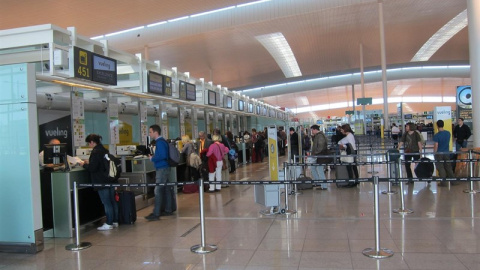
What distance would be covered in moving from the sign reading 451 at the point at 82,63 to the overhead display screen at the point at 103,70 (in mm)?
100

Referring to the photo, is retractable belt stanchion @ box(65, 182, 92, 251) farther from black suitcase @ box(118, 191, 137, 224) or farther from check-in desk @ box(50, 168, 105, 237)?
black suitcase @ box(118, 191, 137, 224)

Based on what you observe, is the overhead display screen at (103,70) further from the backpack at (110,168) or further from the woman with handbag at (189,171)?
the woman with handbag at (189,171)

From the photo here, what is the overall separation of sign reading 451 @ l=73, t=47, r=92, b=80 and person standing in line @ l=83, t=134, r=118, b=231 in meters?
0.97

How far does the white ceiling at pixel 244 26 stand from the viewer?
640 inches

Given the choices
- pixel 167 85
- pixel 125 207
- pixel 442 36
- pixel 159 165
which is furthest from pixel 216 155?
pixel 442 36

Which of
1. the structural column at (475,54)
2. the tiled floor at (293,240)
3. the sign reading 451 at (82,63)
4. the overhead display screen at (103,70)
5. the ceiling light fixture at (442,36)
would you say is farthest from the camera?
the ceiling light fixture at (442,36)

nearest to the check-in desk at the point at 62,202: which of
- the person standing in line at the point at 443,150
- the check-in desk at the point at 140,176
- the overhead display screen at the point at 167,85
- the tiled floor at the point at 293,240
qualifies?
the tiled floor at the point at 293,240

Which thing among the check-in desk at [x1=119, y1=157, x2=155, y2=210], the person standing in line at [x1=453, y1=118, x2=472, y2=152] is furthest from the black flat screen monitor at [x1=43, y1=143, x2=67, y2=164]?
the person standing in line at [x1=453, y1=118, x2=472, y2=152]

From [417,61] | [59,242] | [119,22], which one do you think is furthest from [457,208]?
[417,61]

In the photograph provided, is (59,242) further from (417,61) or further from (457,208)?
(417,61)

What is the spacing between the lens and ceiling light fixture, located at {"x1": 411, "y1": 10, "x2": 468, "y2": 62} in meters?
23.8

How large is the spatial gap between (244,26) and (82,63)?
16.2m

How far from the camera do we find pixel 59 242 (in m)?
5.73

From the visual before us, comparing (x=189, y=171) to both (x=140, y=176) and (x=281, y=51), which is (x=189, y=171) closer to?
(x=140, y=176)
